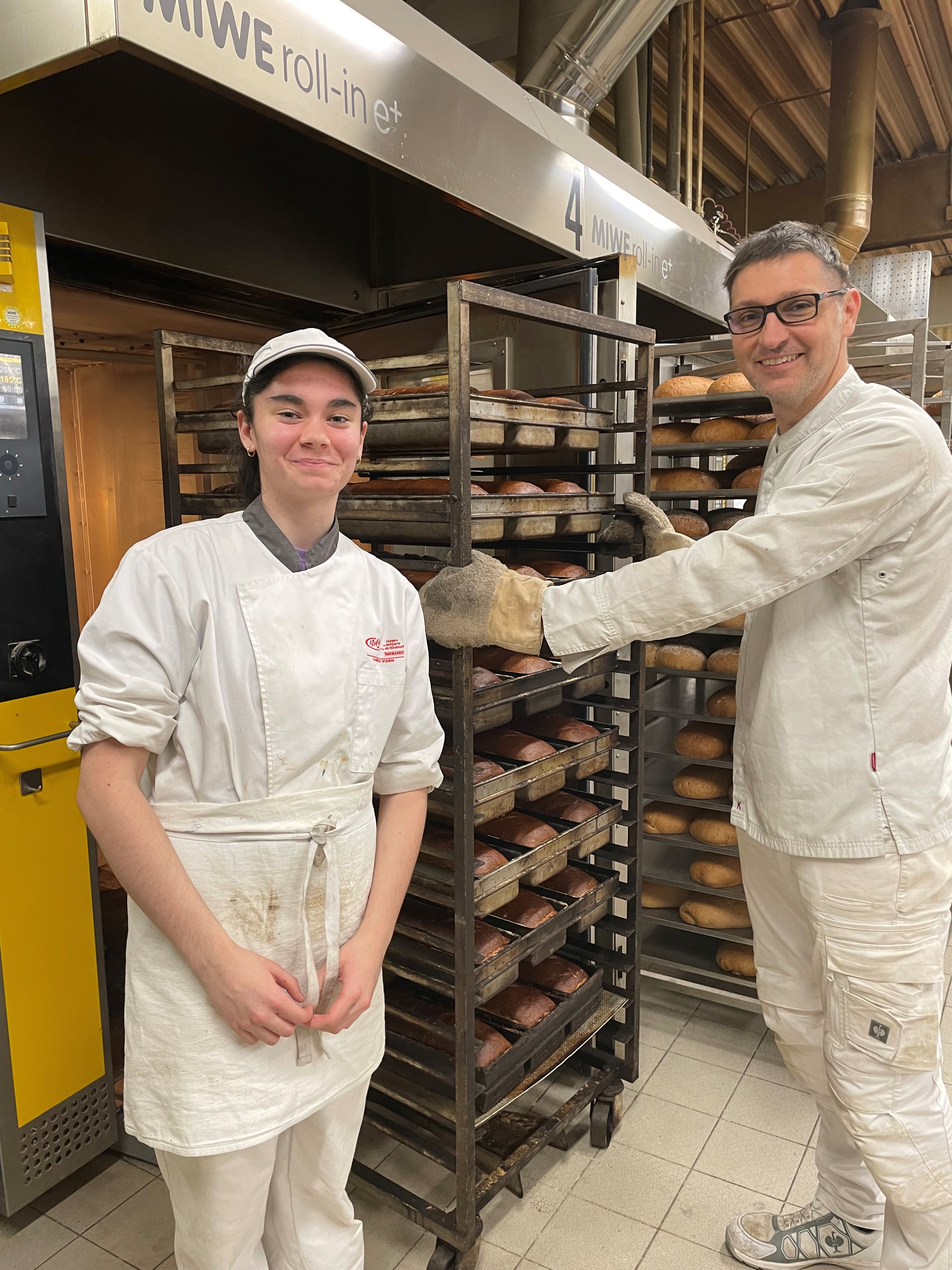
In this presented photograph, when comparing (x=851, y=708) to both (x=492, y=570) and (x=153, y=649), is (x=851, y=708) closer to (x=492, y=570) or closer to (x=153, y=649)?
(x=492, y=570)

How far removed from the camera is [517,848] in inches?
75.4

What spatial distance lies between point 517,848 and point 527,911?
0.19 m

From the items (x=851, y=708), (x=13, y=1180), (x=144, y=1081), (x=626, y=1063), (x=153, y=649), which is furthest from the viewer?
(x=626, y=1063)

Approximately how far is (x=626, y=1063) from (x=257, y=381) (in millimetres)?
1920

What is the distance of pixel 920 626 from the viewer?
5.25 feet

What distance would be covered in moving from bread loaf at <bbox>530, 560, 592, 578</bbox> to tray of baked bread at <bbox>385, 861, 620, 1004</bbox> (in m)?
0.72

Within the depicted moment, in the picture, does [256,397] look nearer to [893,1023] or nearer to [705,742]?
[893,1023]

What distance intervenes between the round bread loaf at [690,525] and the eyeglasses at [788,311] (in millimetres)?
1114

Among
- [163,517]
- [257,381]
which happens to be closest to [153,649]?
[257,381]

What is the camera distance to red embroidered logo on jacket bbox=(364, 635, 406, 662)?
4.33 feet

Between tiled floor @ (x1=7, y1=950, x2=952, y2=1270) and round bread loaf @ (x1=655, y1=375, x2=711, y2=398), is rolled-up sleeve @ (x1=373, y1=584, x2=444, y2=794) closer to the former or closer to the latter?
tiled floor @ (x1=7, y1=950, x2=952, y2=1270)

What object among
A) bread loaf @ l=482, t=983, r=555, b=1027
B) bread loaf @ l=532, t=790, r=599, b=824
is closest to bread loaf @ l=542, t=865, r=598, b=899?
bread loaf @ l=532, t=790, r=599, b=824

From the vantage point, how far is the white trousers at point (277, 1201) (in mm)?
1234

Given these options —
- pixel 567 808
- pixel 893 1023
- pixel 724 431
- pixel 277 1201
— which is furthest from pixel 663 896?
pixel 277 1201
